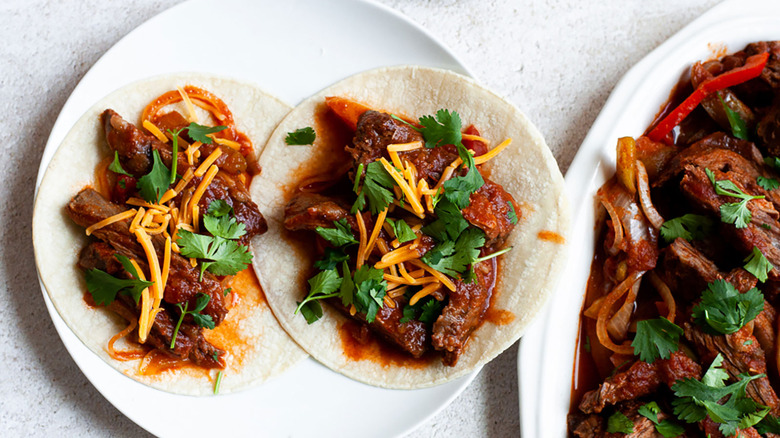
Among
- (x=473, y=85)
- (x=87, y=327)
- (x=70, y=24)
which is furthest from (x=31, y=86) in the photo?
(x=473, y=85)

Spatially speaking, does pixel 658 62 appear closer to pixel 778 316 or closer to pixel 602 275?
pixel 602 275

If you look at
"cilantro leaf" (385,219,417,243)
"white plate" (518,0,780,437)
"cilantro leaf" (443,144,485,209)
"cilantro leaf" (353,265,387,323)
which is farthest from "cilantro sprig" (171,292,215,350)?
"white plate" (518,0,780,437)

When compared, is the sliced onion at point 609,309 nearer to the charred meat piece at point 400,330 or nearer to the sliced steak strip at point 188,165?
the charred meat piece at point 400,330

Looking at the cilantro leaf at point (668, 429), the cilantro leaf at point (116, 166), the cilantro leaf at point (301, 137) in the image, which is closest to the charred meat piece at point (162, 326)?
the cilantro leaf at point (116, 166)

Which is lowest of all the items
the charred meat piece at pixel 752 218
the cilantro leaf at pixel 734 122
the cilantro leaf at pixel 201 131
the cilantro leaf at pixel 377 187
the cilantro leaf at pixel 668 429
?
the cilantro leaf at pixel 668 429

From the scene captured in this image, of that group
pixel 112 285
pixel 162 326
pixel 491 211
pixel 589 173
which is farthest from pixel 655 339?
pixel 112 285
